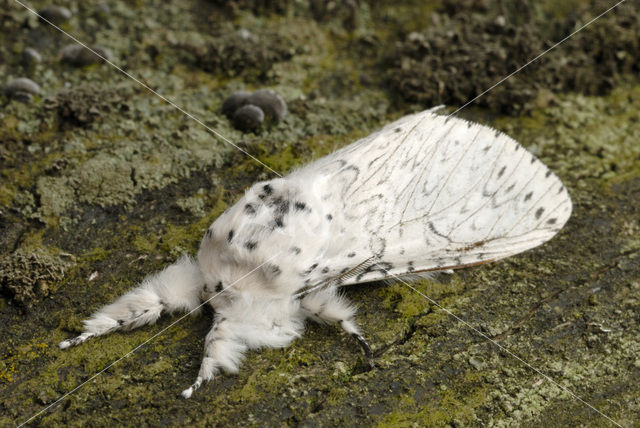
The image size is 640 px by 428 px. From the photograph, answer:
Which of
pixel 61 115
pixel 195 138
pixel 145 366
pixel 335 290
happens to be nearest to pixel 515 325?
pixel 335 290

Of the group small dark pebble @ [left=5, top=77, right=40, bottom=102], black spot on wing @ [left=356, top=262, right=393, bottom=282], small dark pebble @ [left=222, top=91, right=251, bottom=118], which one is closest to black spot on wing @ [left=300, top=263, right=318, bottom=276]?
black spot on wing @ [left=356, top=262, right=393, bottom=282]

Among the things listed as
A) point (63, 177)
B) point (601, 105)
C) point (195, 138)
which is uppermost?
point (601, 105)

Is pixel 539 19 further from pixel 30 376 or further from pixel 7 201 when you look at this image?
pixel 30 376

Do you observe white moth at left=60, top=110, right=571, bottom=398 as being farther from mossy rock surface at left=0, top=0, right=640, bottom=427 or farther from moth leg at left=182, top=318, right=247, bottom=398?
mossy rock surface at left=0, top=0, right=640, bottom=427

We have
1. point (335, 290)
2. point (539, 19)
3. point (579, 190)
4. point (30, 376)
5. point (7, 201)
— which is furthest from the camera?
point (539, 19)

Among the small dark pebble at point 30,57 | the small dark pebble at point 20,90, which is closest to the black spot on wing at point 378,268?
the small dark pebble at point 20,90

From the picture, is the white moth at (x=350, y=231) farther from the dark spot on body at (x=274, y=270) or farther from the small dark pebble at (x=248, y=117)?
the small dark pebble at (x=248, y=117)

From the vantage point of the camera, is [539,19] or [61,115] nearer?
[61,115]
